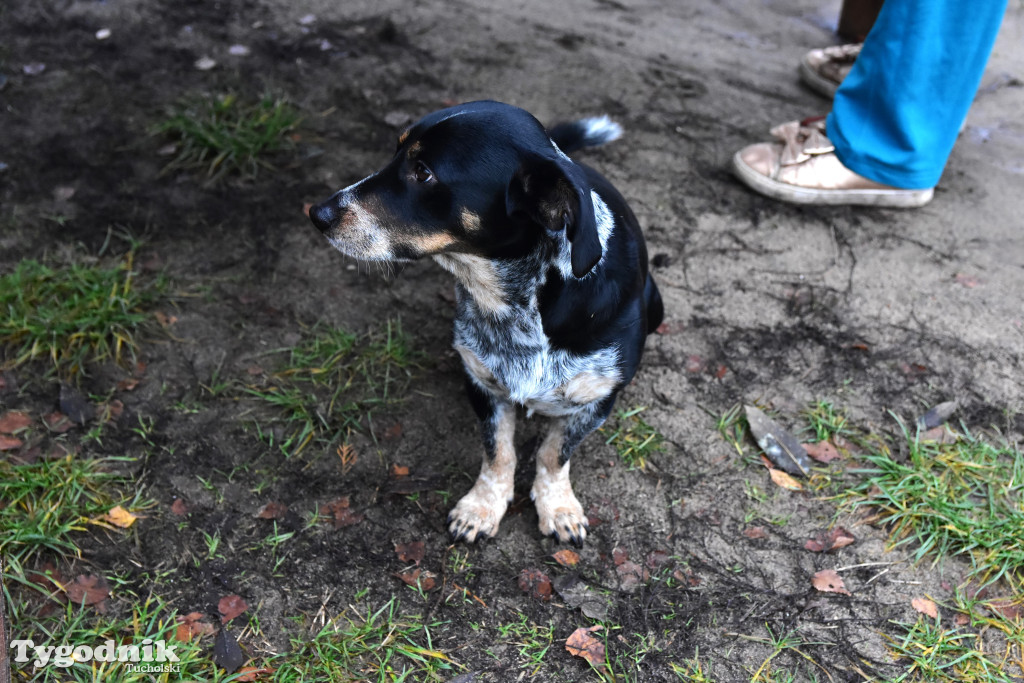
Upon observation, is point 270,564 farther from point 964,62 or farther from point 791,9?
point 791,9

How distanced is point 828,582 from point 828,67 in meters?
3.69

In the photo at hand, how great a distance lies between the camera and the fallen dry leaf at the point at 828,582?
2564 mm

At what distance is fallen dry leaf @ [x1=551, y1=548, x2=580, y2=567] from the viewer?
8.66 ft

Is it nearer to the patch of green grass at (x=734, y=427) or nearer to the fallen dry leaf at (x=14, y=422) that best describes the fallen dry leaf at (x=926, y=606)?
the patch of green grass at (x=734, y=427)

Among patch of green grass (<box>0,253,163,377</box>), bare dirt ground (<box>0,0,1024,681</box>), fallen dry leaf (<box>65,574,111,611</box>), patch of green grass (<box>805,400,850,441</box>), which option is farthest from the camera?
patch of green grass (<box>0,253,163,377</box>)

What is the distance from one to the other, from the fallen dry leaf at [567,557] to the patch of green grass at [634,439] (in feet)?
1.47

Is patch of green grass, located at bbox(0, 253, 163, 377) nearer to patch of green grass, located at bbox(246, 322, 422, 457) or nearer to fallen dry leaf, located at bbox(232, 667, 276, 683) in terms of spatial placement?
patch of green grass, located at bbox(246, 322, 422, 457)

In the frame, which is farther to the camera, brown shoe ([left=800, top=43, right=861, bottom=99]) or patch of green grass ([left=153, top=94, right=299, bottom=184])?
brown shoe ([left=800, top=43, right=861, bottom=99])

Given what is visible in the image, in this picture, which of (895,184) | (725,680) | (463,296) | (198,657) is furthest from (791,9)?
(198,657)

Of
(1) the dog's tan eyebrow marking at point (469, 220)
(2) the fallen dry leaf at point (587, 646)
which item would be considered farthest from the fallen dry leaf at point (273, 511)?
(1) the dog's tan eyebrow marking at point (469, 220)

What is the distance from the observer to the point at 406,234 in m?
2.17

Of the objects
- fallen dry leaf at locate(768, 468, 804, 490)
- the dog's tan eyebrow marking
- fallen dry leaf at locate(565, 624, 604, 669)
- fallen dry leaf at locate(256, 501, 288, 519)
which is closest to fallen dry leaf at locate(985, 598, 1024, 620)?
fallen dry leaf at locate(768, 468, 804, 490)

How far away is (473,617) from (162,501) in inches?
48.0

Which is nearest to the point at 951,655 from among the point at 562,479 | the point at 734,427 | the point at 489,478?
the point at 734,427
